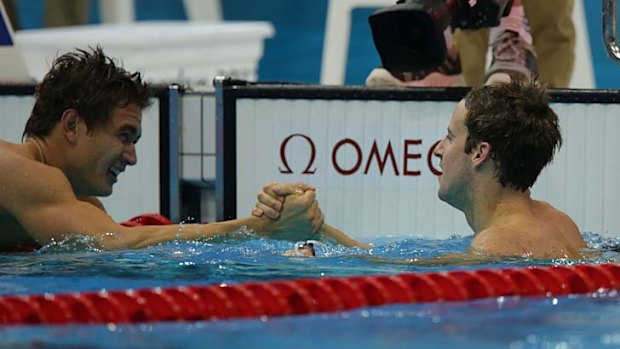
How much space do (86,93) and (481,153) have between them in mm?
1016

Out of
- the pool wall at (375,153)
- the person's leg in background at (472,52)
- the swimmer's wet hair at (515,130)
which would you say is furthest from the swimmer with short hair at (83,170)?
the person's leg in background at (472,52)

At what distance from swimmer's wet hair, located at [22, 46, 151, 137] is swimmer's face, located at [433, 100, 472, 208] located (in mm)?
825

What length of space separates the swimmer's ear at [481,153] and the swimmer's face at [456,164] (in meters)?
0.02

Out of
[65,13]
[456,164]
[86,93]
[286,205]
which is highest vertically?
[65,13]

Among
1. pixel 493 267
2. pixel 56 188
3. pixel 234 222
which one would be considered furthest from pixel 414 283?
pixel 56 188

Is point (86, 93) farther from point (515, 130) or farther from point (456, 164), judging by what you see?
point (515, 130)

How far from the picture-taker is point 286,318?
267 cm

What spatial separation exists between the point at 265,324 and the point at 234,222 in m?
0.83

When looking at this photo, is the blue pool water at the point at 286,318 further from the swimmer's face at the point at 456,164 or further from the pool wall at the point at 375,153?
the pool wall at the point at 375,153

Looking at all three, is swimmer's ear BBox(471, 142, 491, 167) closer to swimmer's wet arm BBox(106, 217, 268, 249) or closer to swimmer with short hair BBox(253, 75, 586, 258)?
swimmer with short hair BBox(253, 75, 586, 258)

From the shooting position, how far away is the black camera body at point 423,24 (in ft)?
13.7

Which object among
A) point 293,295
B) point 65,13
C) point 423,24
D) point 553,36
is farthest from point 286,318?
point 65,13

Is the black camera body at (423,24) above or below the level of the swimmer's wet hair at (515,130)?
above

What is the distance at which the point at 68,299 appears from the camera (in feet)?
8.63
